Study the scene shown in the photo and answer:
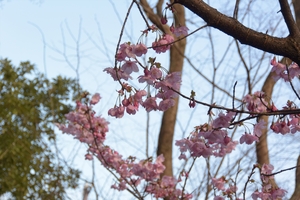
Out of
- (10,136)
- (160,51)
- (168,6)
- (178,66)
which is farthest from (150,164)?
(10,136)

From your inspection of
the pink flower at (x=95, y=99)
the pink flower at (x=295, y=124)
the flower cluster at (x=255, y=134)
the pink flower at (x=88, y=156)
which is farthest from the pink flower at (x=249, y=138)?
the pink flower at (x=88, y=156)

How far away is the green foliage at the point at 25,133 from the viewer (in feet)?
13.1

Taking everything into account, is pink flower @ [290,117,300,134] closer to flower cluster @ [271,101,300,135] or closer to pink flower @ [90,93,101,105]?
flower cluster @ [271,101,300,135]

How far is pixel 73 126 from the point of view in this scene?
9.06ft

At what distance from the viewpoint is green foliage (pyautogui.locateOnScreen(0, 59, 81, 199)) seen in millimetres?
4004

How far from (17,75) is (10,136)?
0.74 meters

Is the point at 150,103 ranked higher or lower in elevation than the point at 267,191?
lower

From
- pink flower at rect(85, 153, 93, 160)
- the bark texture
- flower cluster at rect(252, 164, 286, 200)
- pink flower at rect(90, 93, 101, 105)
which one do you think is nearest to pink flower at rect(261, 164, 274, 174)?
flower cluster at rect(252, 164, 286, 200)

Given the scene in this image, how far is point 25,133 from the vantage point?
4250 mm

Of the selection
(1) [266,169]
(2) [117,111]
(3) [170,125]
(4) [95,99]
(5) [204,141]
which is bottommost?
(2) [117,111]

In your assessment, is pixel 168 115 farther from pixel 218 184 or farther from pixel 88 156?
pixel 218 184

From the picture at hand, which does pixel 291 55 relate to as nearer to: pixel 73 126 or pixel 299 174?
pixel 299 174

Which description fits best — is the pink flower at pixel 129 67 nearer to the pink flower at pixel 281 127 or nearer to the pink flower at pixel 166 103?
the pink flower at pixel 166 103

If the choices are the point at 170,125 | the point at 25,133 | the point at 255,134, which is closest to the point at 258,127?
the point at 255,134
